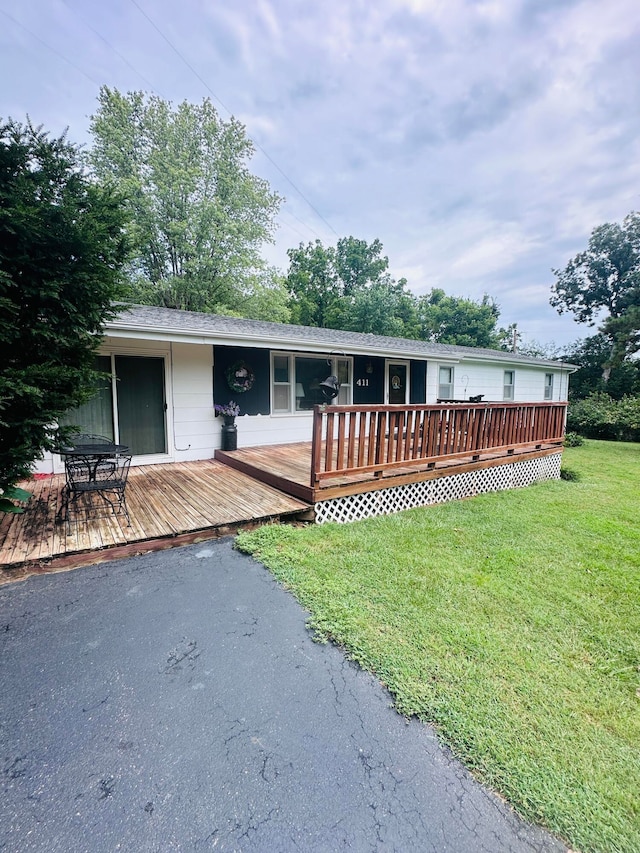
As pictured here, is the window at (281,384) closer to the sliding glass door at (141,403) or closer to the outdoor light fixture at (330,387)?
the outdoor light fixture at (330,387)

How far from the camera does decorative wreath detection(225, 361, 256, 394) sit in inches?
276

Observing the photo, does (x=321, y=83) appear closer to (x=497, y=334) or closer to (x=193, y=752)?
(x=193, y=752)

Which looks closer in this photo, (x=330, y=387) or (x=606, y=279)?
(x=330, y=387)

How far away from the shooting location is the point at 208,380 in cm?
686

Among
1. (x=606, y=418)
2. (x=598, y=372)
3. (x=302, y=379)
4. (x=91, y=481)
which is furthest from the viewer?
(x=598, y=372)

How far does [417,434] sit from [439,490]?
1.02 m

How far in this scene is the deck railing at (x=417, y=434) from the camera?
4.36 meters

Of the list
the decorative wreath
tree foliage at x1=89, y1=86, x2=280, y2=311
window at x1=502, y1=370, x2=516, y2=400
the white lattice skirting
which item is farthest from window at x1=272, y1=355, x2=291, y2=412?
tree foliage at x1=89, y1=86, x2=280, y2=311

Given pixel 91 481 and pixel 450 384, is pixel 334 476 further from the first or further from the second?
pixel 450 384

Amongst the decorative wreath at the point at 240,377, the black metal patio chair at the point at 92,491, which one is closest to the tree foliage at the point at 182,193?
the decorative wreath at the point at 240,377

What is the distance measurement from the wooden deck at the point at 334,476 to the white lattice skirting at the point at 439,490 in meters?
0.11

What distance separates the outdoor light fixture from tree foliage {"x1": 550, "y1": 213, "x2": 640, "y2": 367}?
1499 cm

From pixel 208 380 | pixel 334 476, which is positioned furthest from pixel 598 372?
pixel 334 476

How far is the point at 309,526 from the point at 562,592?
2395 mm
